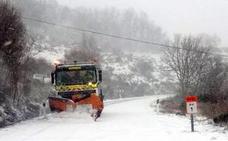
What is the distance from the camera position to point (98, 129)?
18703mm

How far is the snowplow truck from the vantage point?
960 inches

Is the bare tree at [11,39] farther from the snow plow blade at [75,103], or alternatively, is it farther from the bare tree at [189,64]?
the bare tree at [189,64]

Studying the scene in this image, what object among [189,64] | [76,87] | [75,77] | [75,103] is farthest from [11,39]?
[189,64]

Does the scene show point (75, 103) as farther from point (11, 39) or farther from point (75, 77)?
point (11, 39)

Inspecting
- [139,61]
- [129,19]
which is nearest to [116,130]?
[139,61]

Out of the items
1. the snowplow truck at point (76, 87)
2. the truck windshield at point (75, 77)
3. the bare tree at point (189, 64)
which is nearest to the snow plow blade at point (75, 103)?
the snowplow truck at point (76, 87)

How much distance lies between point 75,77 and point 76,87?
664 mm

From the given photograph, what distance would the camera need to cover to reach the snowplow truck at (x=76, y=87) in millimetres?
24391

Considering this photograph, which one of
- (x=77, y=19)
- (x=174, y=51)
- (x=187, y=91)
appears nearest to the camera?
(x=187, y=91)

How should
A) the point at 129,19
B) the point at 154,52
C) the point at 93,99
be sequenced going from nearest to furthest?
the point at 93,99
the point at 154,52
the point at 129,19

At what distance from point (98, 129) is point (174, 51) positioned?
53.1 meters

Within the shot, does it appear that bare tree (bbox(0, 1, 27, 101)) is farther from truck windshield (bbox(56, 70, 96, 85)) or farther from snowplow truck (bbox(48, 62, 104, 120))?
truck windshield (bbox(56, 70, 96, 85))

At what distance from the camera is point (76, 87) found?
25656 mm

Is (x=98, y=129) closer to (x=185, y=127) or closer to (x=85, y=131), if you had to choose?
(x=85, y=131)
